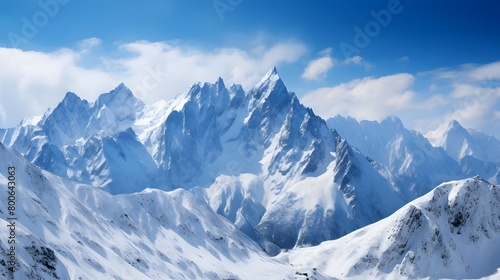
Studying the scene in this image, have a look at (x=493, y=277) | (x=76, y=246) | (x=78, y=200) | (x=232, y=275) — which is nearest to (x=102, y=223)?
(x=78, y=200)

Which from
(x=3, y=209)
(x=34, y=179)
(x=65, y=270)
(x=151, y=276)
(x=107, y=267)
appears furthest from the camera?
(x=34, y=179)

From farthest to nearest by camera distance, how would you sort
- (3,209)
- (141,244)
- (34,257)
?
(141,244)
(3,209)
(34,257)

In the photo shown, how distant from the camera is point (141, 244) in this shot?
193750mm

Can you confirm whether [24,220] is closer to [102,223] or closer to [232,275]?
[102,223]

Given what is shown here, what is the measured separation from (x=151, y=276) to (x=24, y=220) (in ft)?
155

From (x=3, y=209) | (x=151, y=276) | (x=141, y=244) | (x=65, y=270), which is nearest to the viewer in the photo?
(x=65, y=270)

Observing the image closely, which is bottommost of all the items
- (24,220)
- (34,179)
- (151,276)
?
(151,276)

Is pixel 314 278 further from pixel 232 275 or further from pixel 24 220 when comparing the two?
pixel 24 220

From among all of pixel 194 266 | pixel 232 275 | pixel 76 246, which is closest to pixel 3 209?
pixel 76 246

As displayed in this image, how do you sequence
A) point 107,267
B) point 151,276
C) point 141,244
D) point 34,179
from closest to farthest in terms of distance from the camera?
point 107,267, point 151,276, point 34,179, point 141,244

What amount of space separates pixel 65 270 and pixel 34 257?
13.4 m

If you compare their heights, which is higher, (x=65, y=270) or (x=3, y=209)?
(x=3, y=209)

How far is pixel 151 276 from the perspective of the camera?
161 metres

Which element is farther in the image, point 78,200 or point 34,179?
point 78,200
